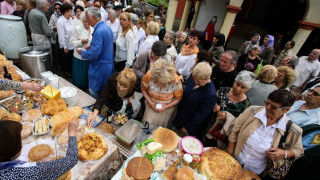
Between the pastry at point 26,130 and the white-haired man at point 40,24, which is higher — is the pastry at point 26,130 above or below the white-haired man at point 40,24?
below

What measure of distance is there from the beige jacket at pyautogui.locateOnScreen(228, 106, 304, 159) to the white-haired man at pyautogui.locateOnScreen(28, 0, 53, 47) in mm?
5047

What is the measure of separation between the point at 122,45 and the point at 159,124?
8.12 feet

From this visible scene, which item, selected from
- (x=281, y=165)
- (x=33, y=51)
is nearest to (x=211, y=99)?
(x=281, y=165)

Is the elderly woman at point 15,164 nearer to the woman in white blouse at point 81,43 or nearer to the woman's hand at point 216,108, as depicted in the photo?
the woman's hand at point 216,108

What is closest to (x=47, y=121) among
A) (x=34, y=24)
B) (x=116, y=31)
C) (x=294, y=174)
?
(x=294, y=174)

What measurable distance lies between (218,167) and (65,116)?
1966 mm

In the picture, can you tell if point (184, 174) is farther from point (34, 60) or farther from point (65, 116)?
point (34, 60)

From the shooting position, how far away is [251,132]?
6.45 ft

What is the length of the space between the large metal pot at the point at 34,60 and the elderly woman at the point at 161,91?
7.52 feet

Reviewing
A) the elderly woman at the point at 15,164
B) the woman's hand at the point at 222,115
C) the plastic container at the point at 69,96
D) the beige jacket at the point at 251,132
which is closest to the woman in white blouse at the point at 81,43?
the plastic container at the point at 69,96

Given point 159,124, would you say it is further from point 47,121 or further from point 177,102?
point 47,121

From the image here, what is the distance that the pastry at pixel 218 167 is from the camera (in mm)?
1702

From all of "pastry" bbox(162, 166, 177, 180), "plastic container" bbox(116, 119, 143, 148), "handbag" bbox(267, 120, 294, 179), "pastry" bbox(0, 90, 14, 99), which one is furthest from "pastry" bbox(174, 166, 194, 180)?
"pastry" bbox(0, 90, 14, 99)

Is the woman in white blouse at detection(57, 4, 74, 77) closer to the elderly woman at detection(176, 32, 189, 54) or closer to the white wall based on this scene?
the elderly woman at detection(176, 32, 189, 54)
